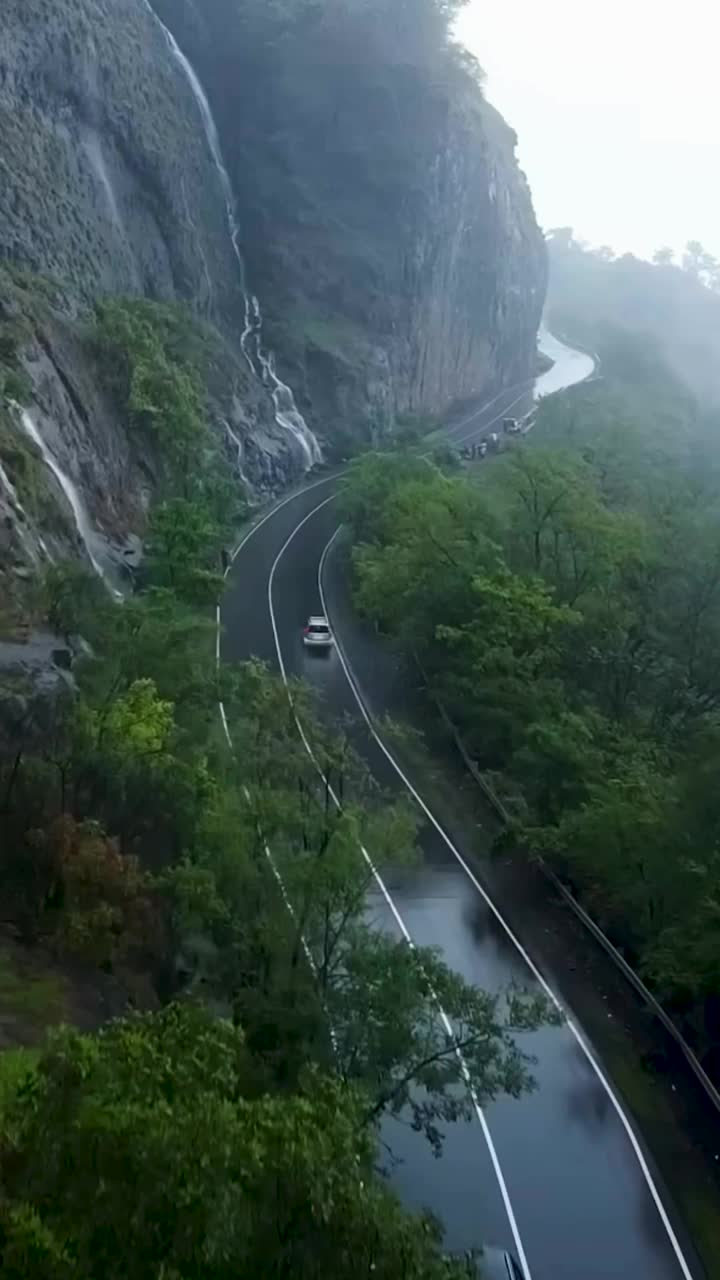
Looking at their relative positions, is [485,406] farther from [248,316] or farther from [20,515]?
[20,515]

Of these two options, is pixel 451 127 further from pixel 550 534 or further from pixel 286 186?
pixel 550 534

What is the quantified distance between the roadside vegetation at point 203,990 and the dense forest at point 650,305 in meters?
91.2

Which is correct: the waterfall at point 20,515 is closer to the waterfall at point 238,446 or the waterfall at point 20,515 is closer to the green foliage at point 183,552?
the green foliage at point 183,552

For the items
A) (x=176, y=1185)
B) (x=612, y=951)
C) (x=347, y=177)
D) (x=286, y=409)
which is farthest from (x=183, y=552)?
(x=347, y=177)

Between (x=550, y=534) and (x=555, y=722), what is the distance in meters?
12.4

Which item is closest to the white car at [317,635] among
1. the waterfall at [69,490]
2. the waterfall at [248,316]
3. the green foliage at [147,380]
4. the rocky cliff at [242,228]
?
the rocky cliff at [242,228]

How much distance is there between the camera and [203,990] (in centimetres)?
1872

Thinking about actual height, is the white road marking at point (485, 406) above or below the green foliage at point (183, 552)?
above

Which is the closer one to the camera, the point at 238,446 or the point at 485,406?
the point at 238,446

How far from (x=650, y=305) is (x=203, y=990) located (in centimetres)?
15354

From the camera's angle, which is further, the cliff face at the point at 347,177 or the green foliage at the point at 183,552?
the cliff face at the point at 347,177

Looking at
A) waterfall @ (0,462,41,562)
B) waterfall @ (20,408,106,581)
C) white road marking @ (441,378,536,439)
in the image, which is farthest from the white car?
white road marking @ (441,378,536,439)

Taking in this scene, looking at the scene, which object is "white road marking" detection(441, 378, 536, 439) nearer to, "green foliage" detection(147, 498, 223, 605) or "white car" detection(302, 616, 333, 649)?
"white car" detection(302, 616, 333, 649)

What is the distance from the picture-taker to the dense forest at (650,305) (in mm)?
128000
